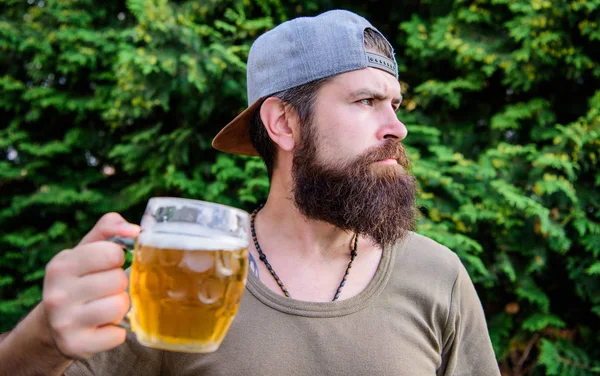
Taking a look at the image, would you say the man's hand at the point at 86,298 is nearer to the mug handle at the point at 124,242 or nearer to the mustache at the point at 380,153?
the mug handle at the point at 124,242

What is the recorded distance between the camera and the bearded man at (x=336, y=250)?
5.48ft

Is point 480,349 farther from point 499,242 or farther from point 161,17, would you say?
point 161,17

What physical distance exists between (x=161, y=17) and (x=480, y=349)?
134 inches

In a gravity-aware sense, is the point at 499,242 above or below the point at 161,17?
below

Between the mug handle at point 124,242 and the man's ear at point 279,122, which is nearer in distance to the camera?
the mug handle at point 124,242

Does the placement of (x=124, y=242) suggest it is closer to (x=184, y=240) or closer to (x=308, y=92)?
(x=184, y=240)

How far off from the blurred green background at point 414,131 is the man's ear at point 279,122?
5.11ft

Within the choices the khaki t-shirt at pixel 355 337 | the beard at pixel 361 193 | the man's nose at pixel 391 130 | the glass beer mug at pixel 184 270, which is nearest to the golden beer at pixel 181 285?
the glass beer mug at pixel 184 270

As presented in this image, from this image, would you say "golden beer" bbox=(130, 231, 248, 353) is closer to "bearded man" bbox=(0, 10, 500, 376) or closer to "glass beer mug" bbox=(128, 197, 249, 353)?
"glass beer mug" bbox=(128, 197, 249, 353)

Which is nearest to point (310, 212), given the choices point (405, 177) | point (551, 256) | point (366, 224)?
point (366, 224)

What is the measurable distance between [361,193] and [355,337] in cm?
59

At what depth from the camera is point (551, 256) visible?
3689 mm

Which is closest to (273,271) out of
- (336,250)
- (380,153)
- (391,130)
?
(336,250)

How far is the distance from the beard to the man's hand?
1.12 m
